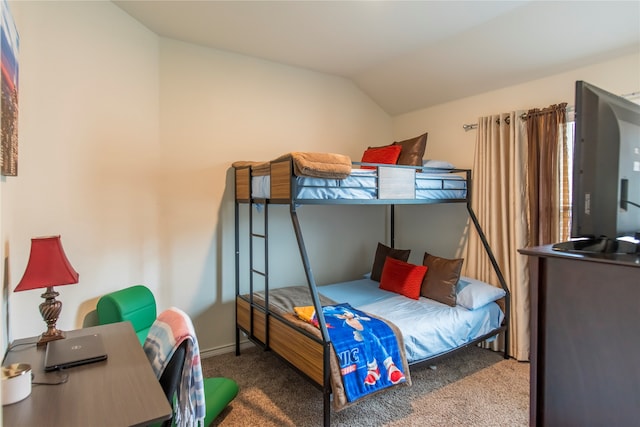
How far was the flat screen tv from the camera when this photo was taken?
1.02m

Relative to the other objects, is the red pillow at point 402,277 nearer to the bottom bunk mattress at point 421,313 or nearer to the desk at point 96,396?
the bottom bunk mattress at point 421,313

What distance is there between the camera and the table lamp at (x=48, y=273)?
153 centimetres

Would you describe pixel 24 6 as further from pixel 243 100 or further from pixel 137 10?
pixel 243 100

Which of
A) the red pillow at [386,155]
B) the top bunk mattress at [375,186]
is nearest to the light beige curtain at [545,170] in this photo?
the top bunk mattress at [375,186]

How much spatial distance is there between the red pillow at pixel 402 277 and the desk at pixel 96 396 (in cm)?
224

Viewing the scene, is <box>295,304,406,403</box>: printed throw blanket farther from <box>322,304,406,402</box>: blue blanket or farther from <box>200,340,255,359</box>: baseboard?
<box>200,340,255,359</box>: baseboard

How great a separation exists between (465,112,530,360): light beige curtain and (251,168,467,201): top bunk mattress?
0.84 ft

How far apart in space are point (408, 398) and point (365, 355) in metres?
0.62

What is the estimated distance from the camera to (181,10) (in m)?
2.50

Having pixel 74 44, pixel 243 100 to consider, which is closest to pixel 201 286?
pixel 243 100

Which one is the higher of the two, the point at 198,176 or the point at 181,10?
the point at 181,10

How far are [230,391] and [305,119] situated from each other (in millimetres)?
2502

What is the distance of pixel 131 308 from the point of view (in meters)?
2.29

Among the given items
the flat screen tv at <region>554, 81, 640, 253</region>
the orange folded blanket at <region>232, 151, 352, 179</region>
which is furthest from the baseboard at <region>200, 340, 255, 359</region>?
the flat screen tv at <region>554, 81, 640, 253</region>
